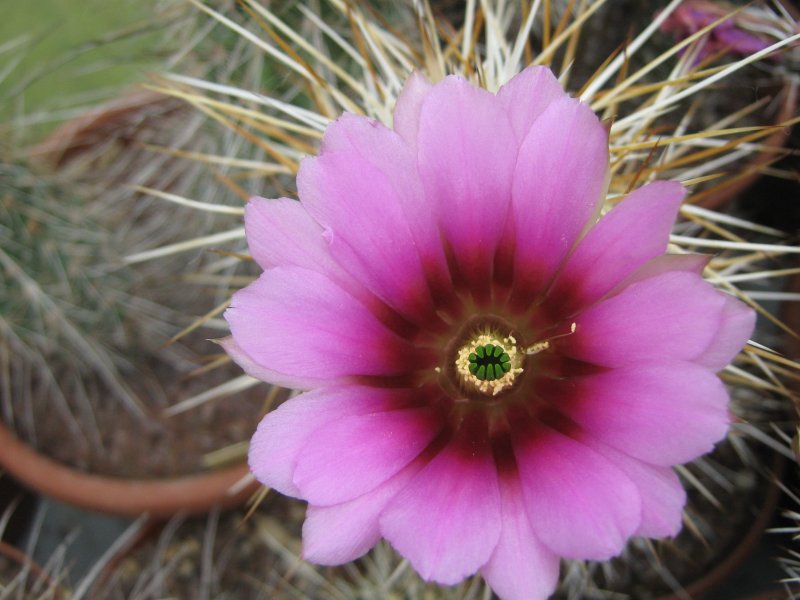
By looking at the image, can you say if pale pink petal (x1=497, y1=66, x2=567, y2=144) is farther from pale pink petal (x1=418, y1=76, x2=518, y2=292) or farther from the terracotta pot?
the terracotta pot

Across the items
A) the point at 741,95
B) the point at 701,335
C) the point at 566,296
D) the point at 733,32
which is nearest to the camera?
the point at 701,335

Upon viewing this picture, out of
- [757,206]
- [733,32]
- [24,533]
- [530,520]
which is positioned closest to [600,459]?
[530,520]

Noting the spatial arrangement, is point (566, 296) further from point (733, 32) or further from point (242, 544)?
point (242, 544)

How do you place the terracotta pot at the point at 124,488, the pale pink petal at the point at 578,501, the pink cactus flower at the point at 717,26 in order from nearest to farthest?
the pale pink petal at the point at 578,501, the pink cactus flower at the point at 717,26, the terracotta pot at the point at 124,488

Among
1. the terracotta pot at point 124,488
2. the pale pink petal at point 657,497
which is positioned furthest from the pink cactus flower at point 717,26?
the terracotta pot at point 124,488

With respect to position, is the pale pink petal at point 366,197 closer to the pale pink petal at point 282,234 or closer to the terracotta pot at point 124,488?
the pale pink petal at point 282,234

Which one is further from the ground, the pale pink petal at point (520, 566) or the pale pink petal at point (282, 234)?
the pale pink petal at point (282, 234)

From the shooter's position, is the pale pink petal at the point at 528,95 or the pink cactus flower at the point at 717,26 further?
the pink cactus flower at the point at 717,26

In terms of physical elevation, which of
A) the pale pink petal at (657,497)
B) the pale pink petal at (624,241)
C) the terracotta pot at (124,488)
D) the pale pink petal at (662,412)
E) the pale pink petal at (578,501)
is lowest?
the terracotta pot at (124,488)
